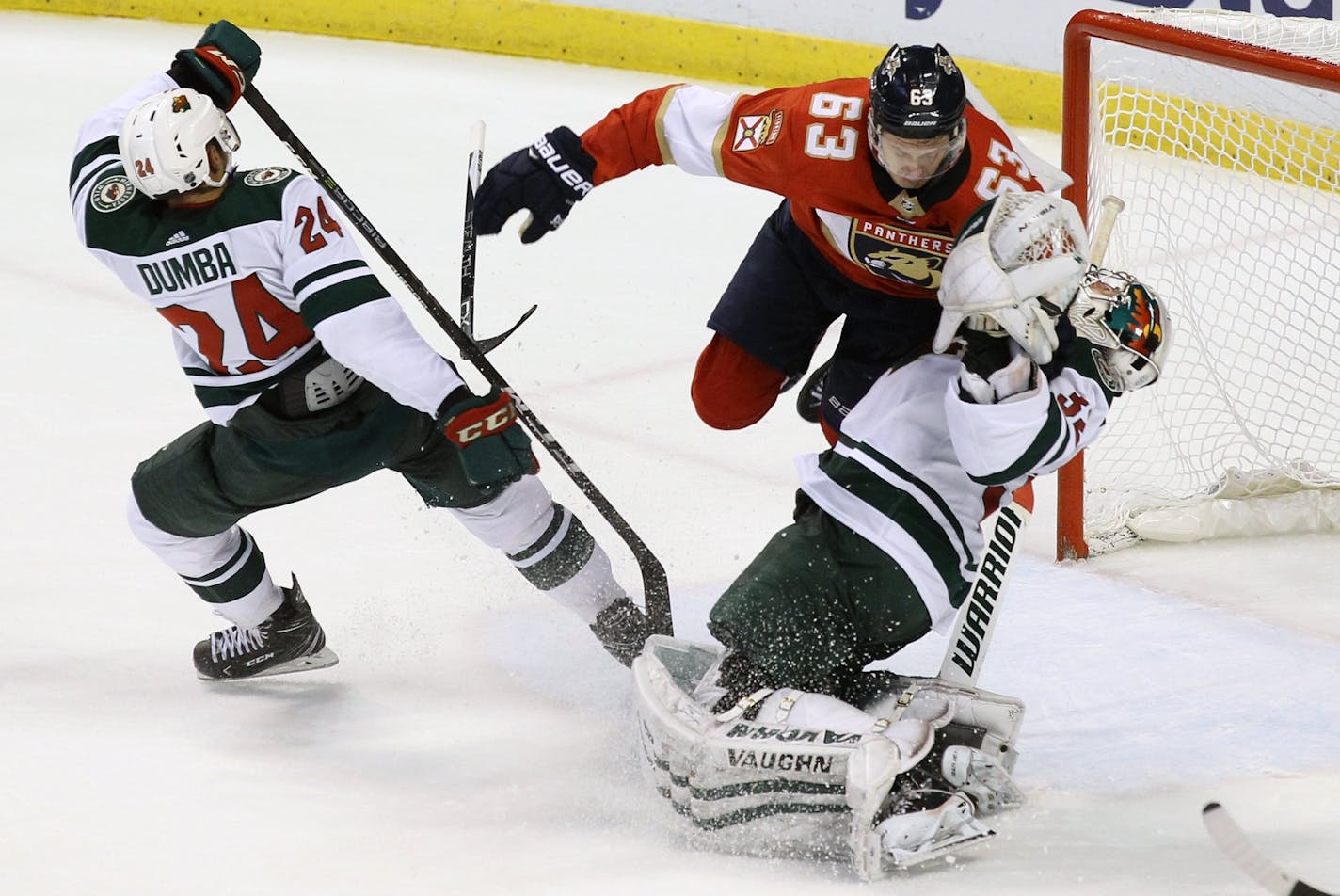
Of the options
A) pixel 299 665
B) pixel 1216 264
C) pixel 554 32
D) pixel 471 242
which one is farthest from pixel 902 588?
pixel 554 32

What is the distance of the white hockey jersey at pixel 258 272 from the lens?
2.19 meters

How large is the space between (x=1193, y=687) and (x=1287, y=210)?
1.43 metres

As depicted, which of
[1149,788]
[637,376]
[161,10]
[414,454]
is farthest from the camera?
[161,10]

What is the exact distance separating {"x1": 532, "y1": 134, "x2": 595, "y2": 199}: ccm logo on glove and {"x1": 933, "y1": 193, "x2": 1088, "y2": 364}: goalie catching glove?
2.08 feet

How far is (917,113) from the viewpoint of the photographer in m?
2.00

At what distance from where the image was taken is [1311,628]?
2.80 m

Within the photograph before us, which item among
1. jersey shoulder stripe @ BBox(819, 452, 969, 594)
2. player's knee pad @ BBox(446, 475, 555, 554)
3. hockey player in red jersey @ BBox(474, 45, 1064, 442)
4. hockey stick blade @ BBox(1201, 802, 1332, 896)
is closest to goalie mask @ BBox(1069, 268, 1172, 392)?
hockey player in red jersey @ BBox(474, 45, 1064, 442)

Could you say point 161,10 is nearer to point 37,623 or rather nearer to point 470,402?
point 37,623

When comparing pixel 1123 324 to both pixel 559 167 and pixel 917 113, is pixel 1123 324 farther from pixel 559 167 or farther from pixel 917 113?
pixel 559 167

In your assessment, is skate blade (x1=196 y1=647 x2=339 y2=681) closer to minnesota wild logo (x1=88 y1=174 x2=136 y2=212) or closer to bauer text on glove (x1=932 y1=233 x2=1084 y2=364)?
minnesota wild logo (x1=88 y1=174 x2=136 y2=212)

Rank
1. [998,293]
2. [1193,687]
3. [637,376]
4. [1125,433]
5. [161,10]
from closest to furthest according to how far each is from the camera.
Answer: [998,293] < [1193,687] < [1125,433] < [637,376] < [161,10]

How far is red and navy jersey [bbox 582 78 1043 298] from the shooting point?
2137 millimetres

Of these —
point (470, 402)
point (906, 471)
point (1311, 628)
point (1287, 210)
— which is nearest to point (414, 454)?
point (470, 402)

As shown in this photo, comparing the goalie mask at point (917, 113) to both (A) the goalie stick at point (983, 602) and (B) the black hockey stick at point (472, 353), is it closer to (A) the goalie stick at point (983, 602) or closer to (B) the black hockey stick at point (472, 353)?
(A) the goalie stick at point (983, 602)
